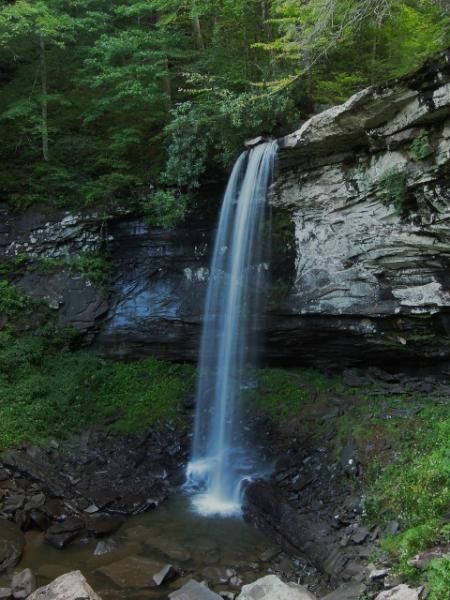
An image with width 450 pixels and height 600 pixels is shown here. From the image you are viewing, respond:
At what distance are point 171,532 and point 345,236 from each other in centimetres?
639

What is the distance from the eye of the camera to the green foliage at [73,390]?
1076cm

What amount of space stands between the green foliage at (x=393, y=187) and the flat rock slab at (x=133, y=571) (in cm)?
713

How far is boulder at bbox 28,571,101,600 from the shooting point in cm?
585

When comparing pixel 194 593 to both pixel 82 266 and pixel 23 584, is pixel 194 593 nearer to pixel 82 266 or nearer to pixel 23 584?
pixel 23 584

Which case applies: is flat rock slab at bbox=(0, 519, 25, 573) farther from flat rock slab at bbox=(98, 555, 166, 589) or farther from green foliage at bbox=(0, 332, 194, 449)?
green foliage at bbox=(0, 332, 194, 449)

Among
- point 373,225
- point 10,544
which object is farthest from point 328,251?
point 10,544

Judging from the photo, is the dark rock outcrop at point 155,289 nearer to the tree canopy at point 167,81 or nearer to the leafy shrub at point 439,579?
the tree canopy at point 167,81

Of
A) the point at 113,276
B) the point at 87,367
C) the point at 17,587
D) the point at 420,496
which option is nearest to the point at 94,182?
the point at 113,276

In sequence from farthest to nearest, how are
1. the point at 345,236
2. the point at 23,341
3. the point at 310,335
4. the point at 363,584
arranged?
the point at 23,341 < the point at 310,335 < the point at 345,236 < the point at 363,584

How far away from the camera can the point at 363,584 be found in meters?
5.99


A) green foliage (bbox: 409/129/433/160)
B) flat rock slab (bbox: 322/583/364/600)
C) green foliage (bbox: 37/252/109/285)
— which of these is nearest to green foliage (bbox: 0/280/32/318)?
green foliage (bbox: 37/252/109/285)

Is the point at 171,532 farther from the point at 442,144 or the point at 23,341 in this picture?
the point at 442,144

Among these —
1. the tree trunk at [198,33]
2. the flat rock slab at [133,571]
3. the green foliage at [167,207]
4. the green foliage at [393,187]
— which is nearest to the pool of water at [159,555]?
the flat rock slab at [133,571]

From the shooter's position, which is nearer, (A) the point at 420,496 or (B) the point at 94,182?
(A) the point at 420,496
